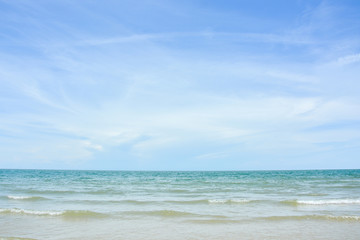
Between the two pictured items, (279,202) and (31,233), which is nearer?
(31,233)

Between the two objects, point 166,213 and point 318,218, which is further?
point 166,213

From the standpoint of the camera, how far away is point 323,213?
504 inches

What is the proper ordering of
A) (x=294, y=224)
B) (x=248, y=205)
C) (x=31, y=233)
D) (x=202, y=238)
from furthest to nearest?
1. (x=248, y=205)
2. (x=294, y=224)
3. (x=31, y=233)
4. (x=202, y=238)

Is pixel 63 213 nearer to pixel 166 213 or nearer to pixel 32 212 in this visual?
pixel 32 212

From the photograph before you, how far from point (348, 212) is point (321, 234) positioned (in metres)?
4.54

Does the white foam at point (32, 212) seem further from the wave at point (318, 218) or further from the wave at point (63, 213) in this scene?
the wave at point (318, 218)

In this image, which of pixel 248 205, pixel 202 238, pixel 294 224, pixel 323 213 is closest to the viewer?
pixel 202 238

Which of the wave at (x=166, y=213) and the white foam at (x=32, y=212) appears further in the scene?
the white foam at (x=32, y=212)

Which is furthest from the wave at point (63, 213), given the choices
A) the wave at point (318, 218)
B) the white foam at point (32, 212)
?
the wave at point (318, 218)

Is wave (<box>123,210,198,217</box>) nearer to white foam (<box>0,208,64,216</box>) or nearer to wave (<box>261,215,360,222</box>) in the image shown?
white foam (<box>0,208,64,216</box>)

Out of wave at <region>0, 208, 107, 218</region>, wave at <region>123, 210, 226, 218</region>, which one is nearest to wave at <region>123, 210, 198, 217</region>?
wave at <region>123, 210, 226, 218</region>

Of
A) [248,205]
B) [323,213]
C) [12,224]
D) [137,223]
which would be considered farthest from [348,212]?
[12,224]

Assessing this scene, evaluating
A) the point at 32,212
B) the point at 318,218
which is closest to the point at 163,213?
the point at 32,212

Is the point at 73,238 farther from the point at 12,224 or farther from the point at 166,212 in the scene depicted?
the point at 166,212
